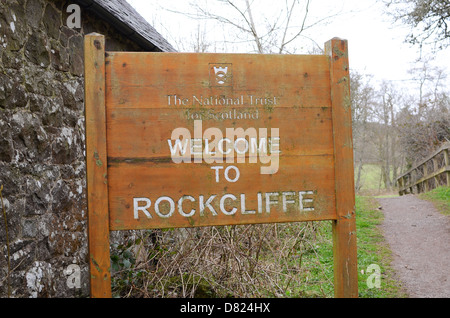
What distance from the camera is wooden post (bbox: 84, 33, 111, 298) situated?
8.08ft

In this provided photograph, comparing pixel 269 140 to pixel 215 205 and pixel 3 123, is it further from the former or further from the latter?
pixel 3 123

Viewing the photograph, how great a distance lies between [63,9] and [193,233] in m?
2.84

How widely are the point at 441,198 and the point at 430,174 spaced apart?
2.95m

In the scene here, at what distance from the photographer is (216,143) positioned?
2.60 metres

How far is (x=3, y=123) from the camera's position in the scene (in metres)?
3.41

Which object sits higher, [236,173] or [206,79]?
[206,79]

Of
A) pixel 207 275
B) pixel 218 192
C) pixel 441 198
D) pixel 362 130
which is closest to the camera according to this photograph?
pixel 218 192

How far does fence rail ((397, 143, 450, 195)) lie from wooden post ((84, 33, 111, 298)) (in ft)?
32.6

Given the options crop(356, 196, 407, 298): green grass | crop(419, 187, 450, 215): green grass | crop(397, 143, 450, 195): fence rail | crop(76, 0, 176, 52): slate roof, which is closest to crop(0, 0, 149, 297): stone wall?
crop(76, 0, 176, 52): slate roof

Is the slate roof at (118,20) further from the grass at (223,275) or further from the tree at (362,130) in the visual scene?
the tree at (362,130)

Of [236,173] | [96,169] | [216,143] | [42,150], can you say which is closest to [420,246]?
[236,173]

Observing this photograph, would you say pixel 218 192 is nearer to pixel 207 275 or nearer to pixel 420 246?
pixel 207 275

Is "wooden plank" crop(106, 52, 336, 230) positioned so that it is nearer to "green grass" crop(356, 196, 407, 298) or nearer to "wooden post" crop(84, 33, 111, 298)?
"wooden post" crop(84, 33, 111, 298)
